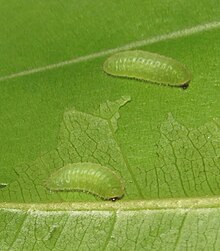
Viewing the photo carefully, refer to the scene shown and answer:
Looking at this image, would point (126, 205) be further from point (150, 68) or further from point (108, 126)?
point (150, 68)

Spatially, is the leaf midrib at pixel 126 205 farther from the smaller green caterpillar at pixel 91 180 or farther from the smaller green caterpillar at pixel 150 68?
the smaller green caterpillar at pixel 150 68

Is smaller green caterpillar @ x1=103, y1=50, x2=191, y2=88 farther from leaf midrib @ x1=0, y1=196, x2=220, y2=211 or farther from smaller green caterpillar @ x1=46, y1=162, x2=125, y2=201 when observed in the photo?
leaf midrib @ x1=0, y1=196, x2=220, y2=211

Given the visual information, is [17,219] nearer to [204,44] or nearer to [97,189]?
[97,189]

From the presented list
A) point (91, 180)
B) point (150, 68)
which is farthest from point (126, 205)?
point (150, 68)

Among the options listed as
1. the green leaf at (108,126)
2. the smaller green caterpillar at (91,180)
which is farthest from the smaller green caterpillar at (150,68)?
the smaller green caterpillar at (91,180)

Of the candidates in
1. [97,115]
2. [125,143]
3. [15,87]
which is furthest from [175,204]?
[15,87]

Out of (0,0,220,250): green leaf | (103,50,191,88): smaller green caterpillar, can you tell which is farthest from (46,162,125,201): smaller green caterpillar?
(103,50,191,88): smaller green caterpillar
